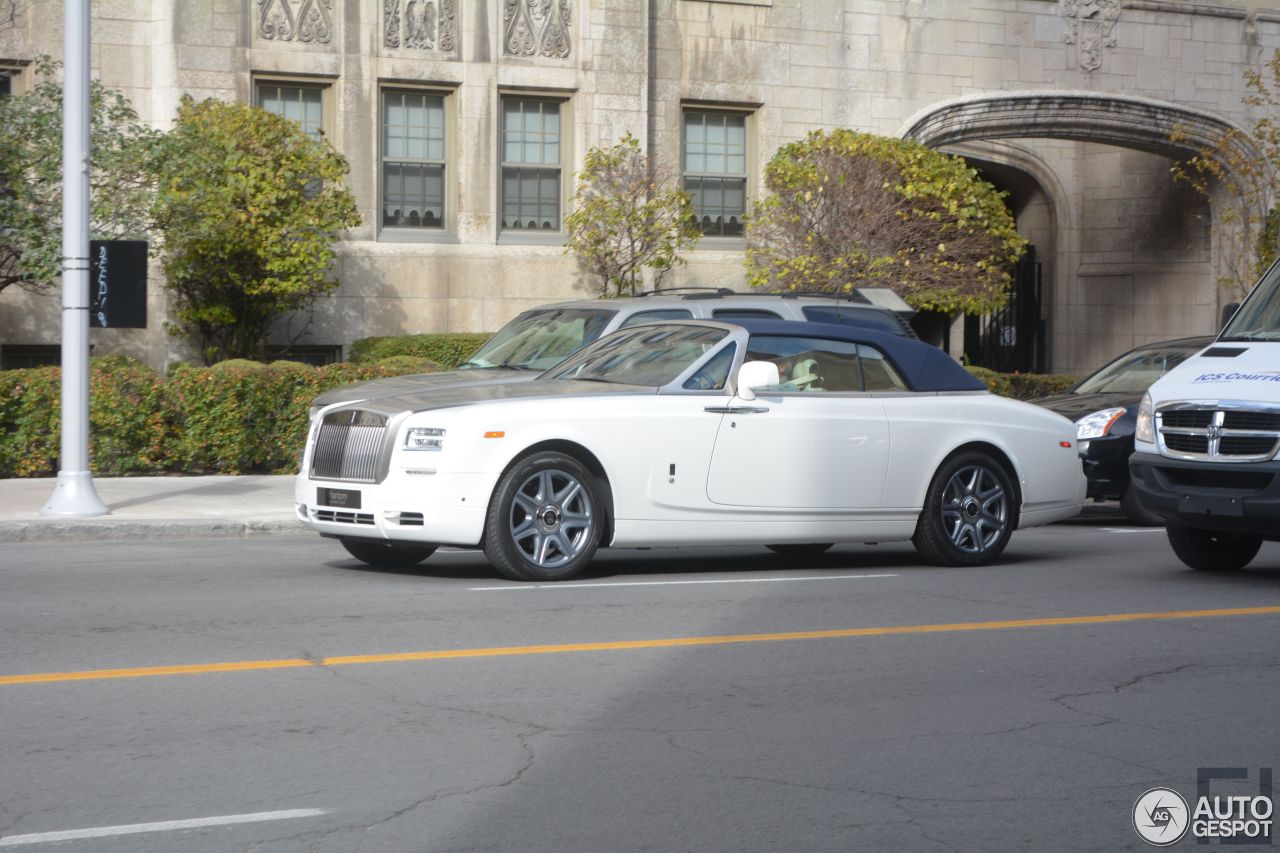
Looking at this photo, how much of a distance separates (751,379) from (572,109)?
1436 cm

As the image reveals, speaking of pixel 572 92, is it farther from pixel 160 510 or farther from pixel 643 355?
pixel 643 355

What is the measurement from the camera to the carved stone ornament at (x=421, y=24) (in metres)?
23.6

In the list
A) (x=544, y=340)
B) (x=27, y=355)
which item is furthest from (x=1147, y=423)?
(x=27, y=355)

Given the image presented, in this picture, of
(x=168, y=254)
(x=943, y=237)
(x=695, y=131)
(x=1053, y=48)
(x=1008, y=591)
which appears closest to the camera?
(x=1008, y=591)

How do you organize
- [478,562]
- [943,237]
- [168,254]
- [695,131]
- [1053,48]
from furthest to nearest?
1. [1053,48]
2. [695,131]
3. [943,237]
4. [168,254]
5. [478,562]

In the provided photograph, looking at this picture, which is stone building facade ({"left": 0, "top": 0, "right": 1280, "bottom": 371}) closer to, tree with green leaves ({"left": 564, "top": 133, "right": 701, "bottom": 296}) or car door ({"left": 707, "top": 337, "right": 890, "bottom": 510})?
tree with green leaves ({"left": 564, "top": 133, "right": 701, "bottom": 296})

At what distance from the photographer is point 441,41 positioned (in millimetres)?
23844

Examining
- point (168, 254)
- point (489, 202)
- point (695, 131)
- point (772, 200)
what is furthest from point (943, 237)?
point (168, 254)

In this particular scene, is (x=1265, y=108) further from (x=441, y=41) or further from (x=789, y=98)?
(x=441, y=41)

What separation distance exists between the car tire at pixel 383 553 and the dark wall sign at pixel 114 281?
12.5ft

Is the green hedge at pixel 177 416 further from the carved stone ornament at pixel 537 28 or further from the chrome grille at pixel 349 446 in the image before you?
the carved stone ornament at pixel 537 28

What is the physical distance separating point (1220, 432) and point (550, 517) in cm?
432

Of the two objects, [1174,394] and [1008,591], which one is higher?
[1174,394]

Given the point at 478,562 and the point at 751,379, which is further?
the point at 478,562
